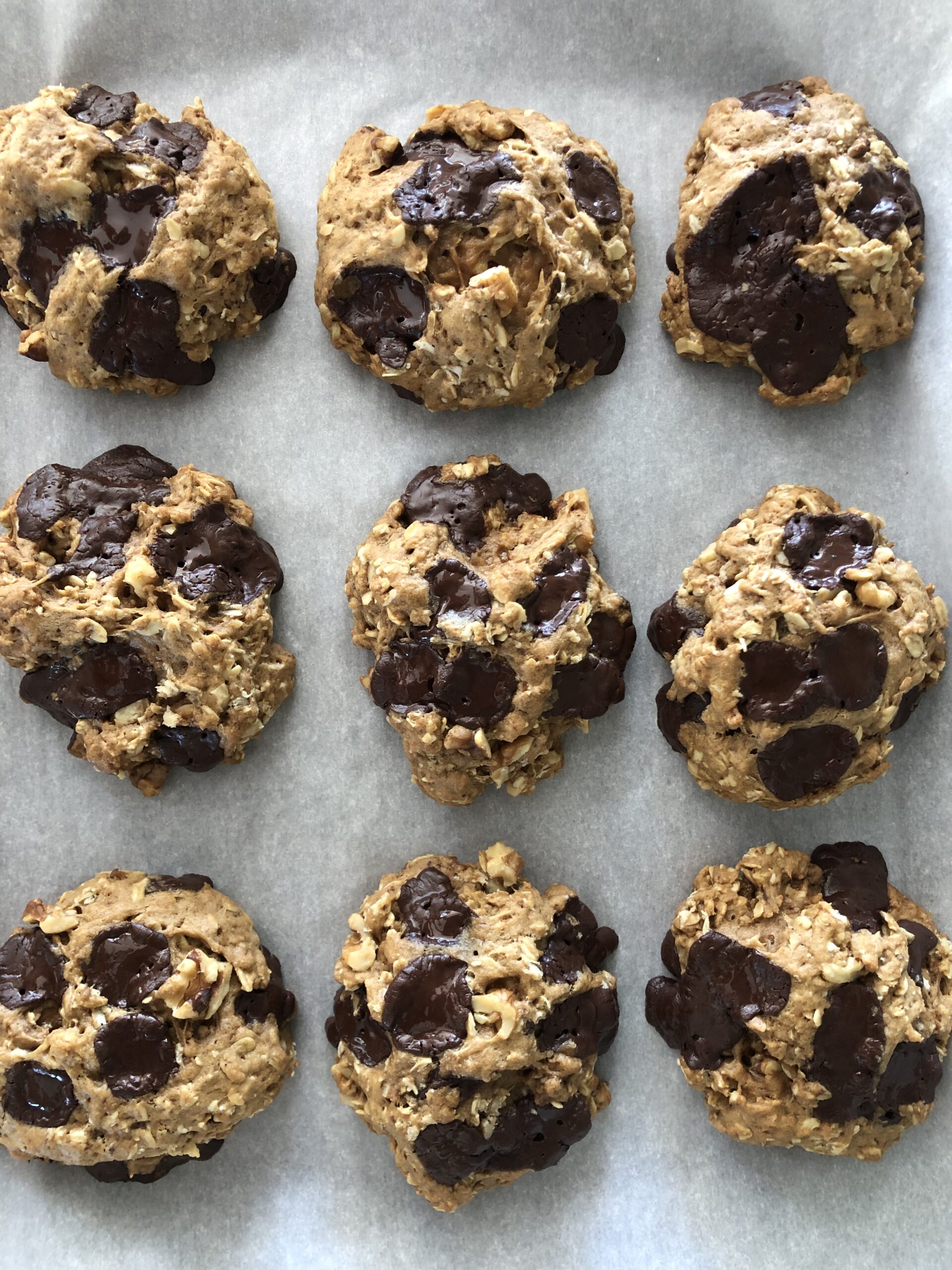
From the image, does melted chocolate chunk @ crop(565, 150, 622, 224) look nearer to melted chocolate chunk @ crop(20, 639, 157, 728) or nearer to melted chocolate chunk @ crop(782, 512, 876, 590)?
melted chocolate chunk @ crop(782, 512, 876, 590)

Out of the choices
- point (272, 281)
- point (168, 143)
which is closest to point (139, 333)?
point (272, 281)

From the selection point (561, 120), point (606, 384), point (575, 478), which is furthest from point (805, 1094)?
point (561, 120)

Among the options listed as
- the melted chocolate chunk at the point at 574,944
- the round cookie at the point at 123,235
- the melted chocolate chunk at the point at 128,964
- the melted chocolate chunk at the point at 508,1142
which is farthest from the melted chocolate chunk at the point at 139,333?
the melted chocolate chunk at the point at 508,1142

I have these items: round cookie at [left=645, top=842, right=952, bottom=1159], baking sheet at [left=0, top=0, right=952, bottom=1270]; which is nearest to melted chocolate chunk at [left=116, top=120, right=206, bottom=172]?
baking sheet at [left=0, top=0, right=952, bottom=1270]

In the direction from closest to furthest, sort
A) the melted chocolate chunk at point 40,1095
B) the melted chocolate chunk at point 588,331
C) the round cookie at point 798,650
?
the round cookie at point 798,650, the melted chocolate chunk at point 40,1095, the melted chocolate chunk at point 588,331

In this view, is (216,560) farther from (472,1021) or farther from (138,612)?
(472,1021)

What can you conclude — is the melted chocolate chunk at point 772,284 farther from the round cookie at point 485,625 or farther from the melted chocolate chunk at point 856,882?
the melted chocolate chunk at point 856,882

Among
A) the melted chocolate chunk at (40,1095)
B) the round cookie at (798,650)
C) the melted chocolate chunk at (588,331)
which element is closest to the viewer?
the round cookie at (798,650)
